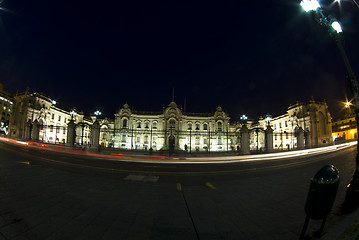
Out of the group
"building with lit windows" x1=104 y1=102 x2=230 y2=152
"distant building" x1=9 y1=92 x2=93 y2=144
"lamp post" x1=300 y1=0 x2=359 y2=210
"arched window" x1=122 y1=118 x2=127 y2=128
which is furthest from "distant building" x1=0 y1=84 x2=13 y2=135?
"lamp post" x1=300 y1=0 x2=359 y2=210

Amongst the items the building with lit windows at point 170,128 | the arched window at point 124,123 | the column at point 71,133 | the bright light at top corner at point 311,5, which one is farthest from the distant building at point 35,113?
the bright light at top corner at point 311,5

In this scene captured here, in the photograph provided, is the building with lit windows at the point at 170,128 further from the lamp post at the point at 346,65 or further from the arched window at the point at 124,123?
the lamp post at the point at 346,65

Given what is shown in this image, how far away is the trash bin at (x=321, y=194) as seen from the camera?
7.38 ft

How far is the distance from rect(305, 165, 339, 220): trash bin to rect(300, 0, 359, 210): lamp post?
275cm

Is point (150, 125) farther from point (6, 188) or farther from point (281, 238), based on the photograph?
point (281, 238)

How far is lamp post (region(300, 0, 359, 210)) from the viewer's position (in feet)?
12.9

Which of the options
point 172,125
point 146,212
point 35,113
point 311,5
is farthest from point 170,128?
point 146,212

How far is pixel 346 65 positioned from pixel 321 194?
587 centimetres

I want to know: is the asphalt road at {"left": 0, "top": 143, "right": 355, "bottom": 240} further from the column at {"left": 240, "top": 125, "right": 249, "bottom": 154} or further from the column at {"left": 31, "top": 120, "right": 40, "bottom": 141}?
the column at {"left": 31, "top": 120, "right": 40, "bottom": 141}

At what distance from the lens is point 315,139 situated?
42.2 meters

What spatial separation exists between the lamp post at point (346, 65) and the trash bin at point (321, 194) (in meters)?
2.75

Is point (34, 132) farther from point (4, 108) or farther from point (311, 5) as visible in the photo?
point (4, 108)

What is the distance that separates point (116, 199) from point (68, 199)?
1.31 metres

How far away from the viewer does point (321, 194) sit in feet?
7.42
